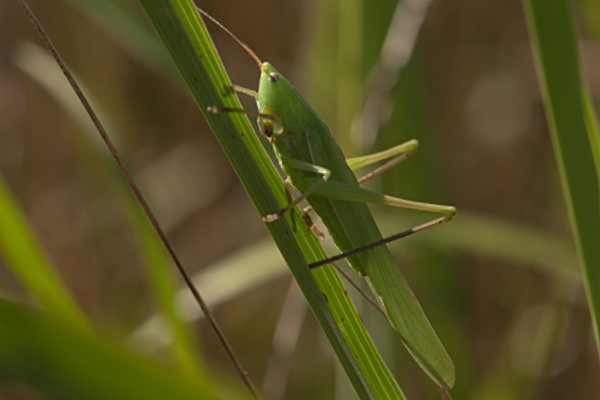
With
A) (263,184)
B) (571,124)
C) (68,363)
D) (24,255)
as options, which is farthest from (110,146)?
(24,255)

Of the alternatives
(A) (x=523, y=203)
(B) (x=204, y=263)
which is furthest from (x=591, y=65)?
(B) (x=204, y=263)

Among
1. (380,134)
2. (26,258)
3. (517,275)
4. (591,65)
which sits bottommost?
(517,275)

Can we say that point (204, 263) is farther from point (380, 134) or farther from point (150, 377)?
point (150, 377)

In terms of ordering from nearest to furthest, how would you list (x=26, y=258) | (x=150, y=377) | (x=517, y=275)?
(x=150, y=377)
(x=26, y=258)
(x=517, y=275)

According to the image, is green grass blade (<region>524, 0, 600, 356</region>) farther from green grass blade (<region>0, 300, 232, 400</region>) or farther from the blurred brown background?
the blurred brown background

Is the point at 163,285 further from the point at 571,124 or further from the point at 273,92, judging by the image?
the point at 571,124

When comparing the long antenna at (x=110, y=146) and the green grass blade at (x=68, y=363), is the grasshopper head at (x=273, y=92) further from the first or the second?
the green grass blade at (x=68, y=363)

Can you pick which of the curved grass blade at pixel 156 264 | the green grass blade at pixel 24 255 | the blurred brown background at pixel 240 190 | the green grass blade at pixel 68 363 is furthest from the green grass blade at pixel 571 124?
the blurred brown background at pixel 240 190
